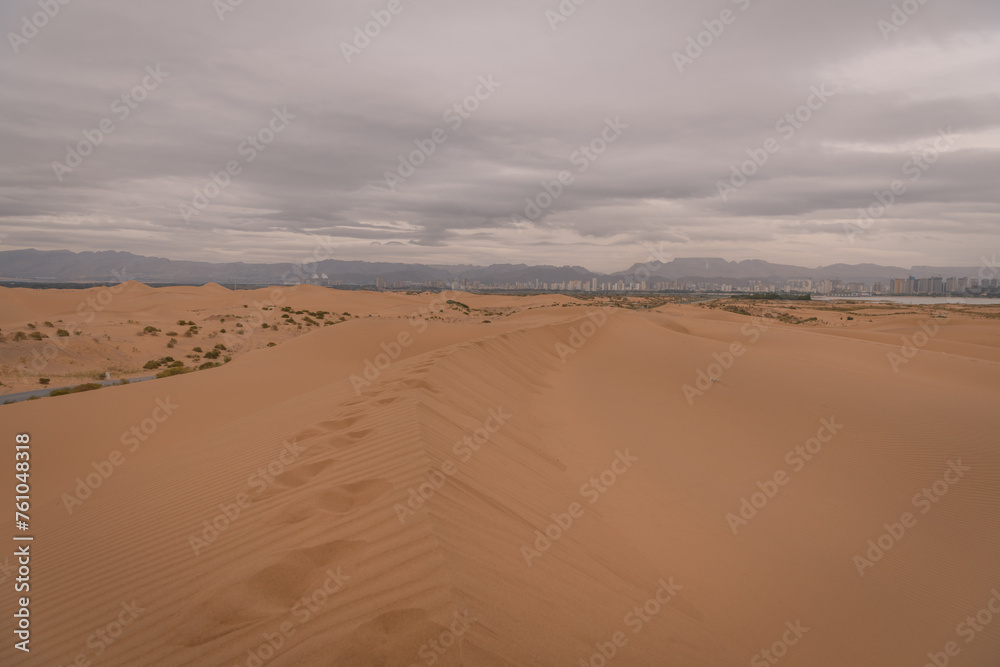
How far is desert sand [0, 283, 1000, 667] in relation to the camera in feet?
9.17

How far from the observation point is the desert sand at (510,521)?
2.79 metres

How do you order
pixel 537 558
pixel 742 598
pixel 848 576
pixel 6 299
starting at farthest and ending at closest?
pixel 6 299 → pixel 848 576 → pixel 742 598 → pixel 537 558

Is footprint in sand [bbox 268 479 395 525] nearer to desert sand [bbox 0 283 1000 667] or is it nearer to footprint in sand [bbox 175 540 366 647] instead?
desert sand [bbox 0 283 1000 667]

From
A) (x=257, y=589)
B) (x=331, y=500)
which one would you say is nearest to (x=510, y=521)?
(x=331, y=500)

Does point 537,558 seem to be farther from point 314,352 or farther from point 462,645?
point 314,352

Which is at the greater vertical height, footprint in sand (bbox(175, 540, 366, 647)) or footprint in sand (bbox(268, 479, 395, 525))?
footprint in sand (bbox(268, 479, 395, 525))

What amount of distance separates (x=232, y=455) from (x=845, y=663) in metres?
6.44

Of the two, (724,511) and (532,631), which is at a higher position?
(532,631)

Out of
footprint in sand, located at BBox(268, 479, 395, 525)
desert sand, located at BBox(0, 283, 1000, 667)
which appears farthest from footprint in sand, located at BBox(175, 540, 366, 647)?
footprint in sand, located at BBox(268, 479, 395, 525)

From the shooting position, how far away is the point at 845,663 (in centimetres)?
376

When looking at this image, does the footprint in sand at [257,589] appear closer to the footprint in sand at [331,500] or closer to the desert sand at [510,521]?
the desert sand at [510,521]

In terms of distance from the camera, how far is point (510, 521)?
4004 millimetres

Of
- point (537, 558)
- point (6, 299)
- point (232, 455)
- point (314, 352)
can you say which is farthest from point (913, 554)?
point (6, 299)

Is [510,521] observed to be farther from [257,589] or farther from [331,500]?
[257,589]
